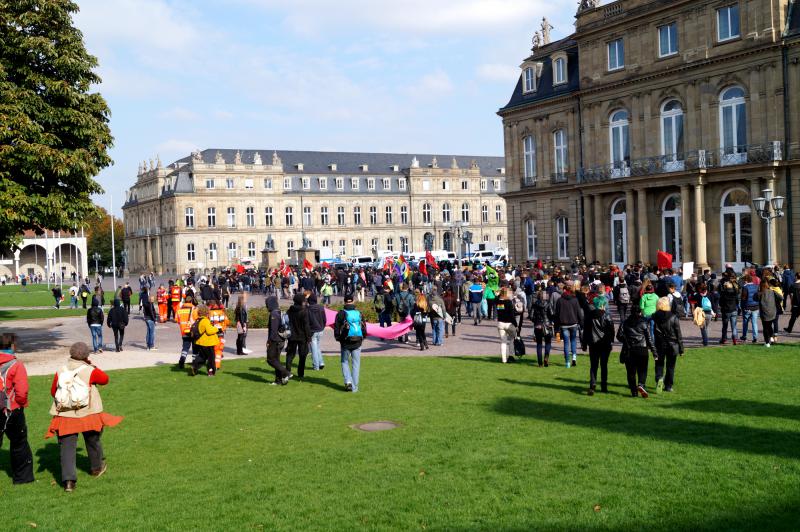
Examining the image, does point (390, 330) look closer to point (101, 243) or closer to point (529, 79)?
point (529, 79)

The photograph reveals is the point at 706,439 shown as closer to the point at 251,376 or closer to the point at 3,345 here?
the point at 3,345

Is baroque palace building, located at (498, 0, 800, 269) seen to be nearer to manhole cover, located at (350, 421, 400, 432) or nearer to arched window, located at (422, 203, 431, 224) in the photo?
→ manhole cover, located at (350, 421, 400, 432)

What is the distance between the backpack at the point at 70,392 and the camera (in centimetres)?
1000

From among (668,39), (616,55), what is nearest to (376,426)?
(668,39)

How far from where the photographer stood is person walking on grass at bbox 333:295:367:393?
15664 millimetres

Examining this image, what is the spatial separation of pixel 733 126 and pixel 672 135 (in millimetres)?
3587

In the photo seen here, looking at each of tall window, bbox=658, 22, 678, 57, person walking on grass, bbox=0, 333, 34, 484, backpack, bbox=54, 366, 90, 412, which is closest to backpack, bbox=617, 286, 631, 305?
backpack, bbox=54, 366, 90, 412

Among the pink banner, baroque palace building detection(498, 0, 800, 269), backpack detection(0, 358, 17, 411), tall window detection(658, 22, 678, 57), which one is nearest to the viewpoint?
backpack detection(0, 358, 17, 411)

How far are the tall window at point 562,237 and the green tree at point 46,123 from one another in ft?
108

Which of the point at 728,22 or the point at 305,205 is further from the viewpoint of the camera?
the point at 305,205

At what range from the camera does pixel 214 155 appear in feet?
343

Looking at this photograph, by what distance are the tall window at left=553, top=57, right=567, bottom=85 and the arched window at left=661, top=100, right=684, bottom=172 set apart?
27.0 feet

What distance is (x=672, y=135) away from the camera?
137 feet

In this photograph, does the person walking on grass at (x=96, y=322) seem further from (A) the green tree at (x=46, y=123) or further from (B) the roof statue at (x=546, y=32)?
(B) the roof statue at (x=546, y=32)
